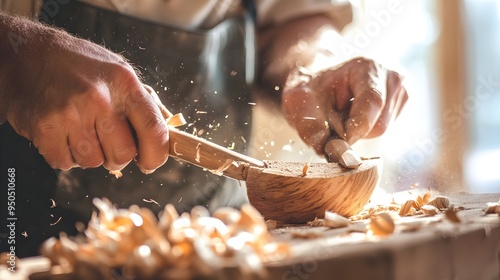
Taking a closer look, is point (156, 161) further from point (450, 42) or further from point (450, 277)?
point (450, 42)

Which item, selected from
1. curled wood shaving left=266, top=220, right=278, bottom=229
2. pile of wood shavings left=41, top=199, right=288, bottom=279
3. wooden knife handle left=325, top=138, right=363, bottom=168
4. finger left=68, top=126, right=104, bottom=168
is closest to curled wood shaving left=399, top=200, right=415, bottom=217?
wooden knife handle left=325, top=138, right=363, bottom=168

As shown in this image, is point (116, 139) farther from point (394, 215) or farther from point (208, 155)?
point (394, 215)

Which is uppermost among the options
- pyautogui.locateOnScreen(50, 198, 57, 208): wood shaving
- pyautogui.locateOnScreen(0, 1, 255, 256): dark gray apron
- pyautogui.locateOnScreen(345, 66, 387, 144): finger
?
pyautogui.locateOnScreen(345, 66, 387, 144): finger

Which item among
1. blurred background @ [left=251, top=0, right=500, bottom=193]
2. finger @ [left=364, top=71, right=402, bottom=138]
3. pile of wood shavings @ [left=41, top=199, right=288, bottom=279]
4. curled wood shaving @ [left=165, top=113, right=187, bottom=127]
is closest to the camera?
pile of wood shavings @ [left=41, top=199, right=288, bottom=279]

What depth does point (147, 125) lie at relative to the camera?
37.3 inches

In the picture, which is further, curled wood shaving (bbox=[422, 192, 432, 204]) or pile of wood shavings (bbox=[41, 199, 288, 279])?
curled wood shaving (bbox=[422, 192, 432, 204])

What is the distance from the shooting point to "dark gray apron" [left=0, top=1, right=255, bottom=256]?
1.31 metres

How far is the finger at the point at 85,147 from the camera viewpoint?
3.11ft

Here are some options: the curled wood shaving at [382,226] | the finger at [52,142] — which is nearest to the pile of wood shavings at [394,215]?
the curled wood shaving at [382,226]

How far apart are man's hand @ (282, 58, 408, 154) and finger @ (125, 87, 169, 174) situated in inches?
13.8

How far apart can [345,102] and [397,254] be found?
0.75m

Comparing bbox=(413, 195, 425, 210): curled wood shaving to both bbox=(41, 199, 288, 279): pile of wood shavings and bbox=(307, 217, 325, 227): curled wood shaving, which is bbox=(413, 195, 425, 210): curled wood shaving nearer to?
bbox=(307, 217, 325, 227): curled wood shaving

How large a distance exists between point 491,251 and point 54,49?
76 cm

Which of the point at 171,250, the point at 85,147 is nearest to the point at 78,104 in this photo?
the point at 85,147
